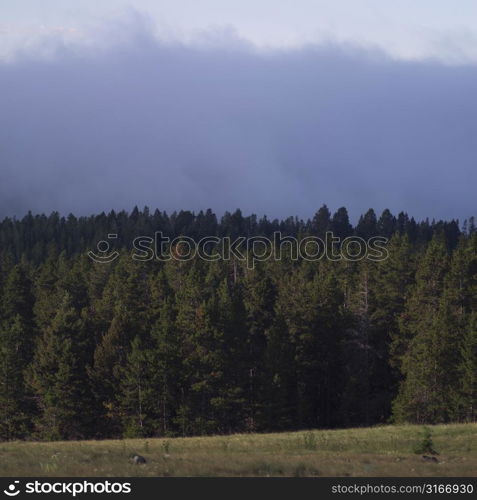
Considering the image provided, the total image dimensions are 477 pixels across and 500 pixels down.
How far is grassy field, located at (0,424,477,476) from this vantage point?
19.8 meters

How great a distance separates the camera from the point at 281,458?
2391 centimetres

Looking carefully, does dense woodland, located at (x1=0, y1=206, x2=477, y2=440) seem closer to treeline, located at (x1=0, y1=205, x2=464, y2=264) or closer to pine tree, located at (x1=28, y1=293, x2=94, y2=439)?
pine tree, located at (x1=28, y1=293, x2=94, y2=439)

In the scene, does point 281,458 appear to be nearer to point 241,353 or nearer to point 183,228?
point 241,353

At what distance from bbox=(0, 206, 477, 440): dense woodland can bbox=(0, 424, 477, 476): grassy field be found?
1708cm

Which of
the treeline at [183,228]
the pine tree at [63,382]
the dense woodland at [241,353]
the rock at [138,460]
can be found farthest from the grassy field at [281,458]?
the treeline at [183,228]

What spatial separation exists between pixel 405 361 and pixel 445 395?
411cm

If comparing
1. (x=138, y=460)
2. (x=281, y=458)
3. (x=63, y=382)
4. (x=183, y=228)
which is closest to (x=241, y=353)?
(x=63, y=382)

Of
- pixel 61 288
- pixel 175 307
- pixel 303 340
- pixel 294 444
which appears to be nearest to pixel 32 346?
pixel 61 288

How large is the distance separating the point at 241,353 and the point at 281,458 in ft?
97.6

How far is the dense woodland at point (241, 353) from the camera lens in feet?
168

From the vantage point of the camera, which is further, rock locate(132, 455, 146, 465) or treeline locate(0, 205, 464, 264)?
treeline locate(0, 205, 464, 264)

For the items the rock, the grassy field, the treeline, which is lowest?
the grassy field

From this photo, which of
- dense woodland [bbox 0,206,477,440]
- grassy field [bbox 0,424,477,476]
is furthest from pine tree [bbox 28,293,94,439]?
grassy field [bbox 0,424,477,476]
